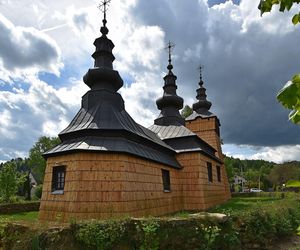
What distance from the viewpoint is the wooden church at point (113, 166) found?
37.3 ft

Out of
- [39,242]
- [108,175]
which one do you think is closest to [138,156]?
[108,175]

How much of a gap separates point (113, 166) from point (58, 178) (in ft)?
9.08

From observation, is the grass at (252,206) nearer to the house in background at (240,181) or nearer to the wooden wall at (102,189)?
the wooden wall at (102,189)

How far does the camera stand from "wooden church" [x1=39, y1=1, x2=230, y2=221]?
11359mm

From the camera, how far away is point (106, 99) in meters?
15.1

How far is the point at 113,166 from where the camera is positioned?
11797 mm

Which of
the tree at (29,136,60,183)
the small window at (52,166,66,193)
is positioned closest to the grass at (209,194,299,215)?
the small window at (52,166,66,193)

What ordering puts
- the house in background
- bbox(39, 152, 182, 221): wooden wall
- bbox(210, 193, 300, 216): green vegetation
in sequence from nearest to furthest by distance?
bbox(210, 193, 300, 216): green vegetation, bbox(39, 152, 182, 221): wooden wall, the house in background

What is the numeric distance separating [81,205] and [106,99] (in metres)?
6.14

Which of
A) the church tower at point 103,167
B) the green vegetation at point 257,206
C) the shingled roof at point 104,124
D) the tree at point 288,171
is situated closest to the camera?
the tree at point 288,171

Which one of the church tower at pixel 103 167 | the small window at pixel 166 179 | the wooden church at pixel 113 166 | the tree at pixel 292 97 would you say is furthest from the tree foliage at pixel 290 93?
the small window at pixel 166 179

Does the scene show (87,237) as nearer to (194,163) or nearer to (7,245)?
(7,245)

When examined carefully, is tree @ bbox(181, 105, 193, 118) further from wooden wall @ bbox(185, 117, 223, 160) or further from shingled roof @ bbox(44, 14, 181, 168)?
shingled roof @ bbox(44, 14, 181, 168)

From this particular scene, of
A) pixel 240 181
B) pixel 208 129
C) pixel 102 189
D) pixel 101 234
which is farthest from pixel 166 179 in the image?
pixel 240 181
